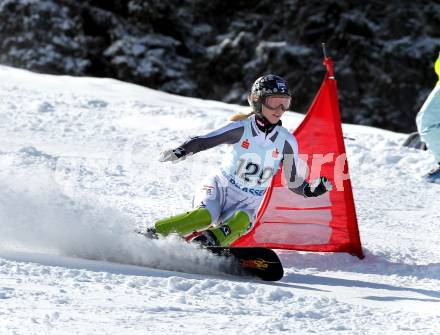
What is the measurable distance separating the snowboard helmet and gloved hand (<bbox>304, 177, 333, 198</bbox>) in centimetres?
54

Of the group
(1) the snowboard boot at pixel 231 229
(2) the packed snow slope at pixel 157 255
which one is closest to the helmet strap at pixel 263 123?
(1) the snowboard boot at pixel 231 229

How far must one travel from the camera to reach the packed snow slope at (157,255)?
3.47 meters

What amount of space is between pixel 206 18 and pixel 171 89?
8.96 ft

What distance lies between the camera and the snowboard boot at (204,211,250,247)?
16.3ft

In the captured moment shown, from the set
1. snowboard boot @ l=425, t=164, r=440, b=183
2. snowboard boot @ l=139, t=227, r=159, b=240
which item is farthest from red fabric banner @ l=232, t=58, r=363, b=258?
snowboard boot @ l=425, t=164, r=440, b=183

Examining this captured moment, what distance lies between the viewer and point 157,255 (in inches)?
182

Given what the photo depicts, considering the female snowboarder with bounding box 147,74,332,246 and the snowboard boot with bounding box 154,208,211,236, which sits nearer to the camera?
the snowboard boot with bounding box 154,208,211,236

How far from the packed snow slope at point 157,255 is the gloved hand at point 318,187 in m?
0.45

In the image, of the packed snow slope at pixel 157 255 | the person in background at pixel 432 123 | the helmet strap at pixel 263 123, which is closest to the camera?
the packed snow slope at pixel 157 255

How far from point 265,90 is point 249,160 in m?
0.44

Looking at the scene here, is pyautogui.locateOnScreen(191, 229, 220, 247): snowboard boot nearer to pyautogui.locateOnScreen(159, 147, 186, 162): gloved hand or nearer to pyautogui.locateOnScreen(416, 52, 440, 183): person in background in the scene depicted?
pyautogui.locateOnScreen(159, 147, 186, 162): gloved hand

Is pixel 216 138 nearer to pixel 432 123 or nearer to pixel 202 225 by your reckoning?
pixel 202 225

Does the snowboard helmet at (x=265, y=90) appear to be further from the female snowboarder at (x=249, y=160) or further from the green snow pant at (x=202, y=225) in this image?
the green snow pant at (x=202, y=225)

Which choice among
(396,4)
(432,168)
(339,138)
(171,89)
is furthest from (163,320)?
(396,4)
